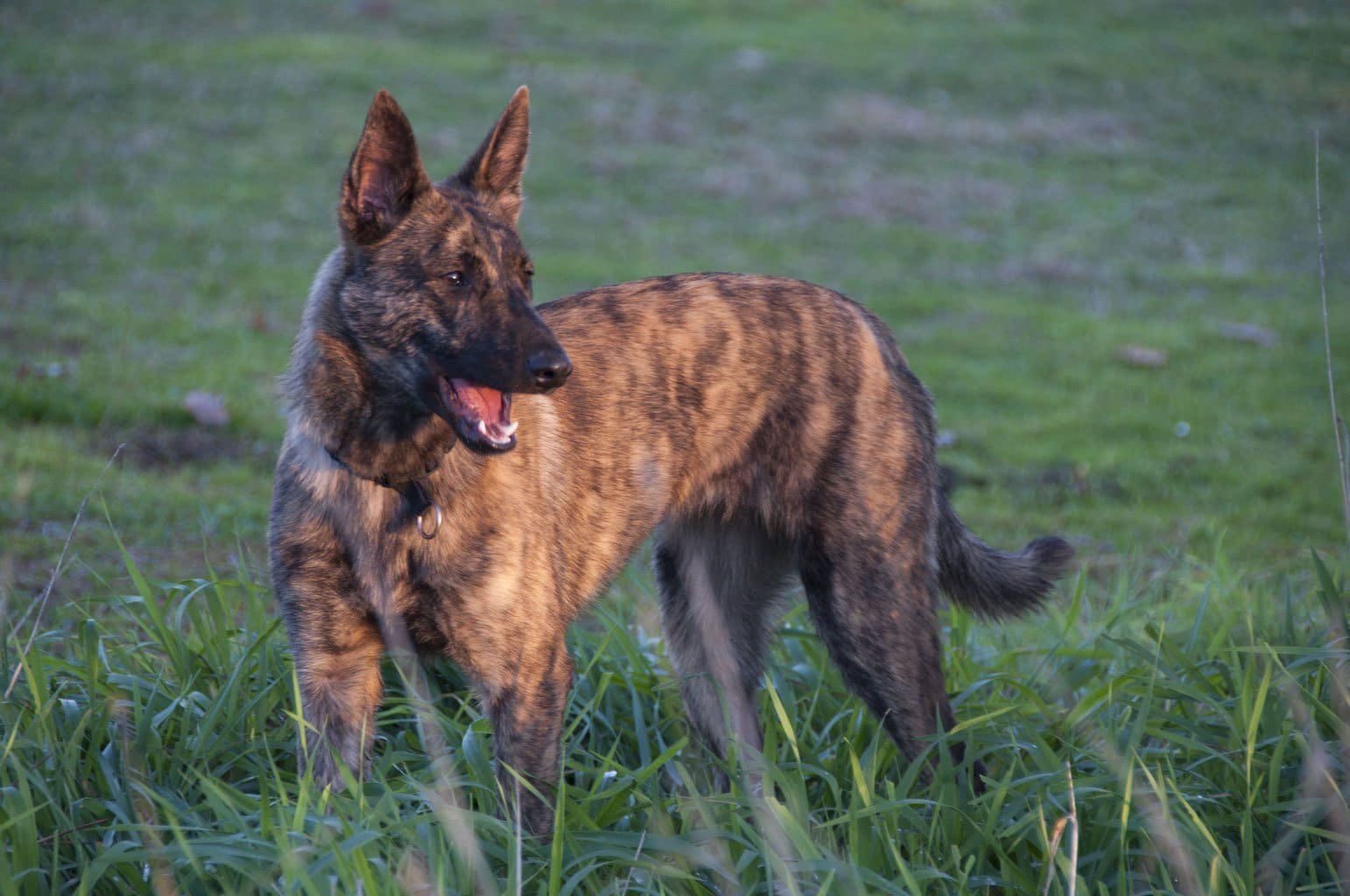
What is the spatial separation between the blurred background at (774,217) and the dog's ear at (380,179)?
4.09ft

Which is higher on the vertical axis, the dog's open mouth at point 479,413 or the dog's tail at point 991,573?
the dog's open mouth at point 479,413

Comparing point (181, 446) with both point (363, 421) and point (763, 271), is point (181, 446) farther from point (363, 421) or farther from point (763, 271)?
point (763, 271)

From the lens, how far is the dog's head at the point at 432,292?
118 inches

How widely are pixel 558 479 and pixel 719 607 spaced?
74 centimetres

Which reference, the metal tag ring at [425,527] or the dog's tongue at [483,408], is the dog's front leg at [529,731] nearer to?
the metal tag ring at [425,527]

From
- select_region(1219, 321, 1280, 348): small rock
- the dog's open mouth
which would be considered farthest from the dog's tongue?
select_region(1219, 321, 1280, 348): small rock

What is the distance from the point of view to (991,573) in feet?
12.5

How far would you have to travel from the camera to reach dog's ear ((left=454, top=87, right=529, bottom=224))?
3.43 metres

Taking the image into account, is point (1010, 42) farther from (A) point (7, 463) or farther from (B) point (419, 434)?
(B) point (419, 434)

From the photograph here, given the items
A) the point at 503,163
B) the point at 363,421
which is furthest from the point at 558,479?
the point at 503,163

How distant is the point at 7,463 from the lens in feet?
19.0

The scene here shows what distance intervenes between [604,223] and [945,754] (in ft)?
30.8

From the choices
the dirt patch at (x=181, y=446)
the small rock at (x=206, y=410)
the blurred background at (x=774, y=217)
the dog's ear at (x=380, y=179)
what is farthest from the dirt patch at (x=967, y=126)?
the dog's ear at (x=380, y=179)

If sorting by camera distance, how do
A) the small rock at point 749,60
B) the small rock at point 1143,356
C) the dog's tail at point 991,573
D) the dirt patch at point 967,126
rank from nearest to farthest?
1. the dog's tail at point 991,573
2. the small rock at point 1143,356
3. the dirt patch at point 967,126
4. the small rock at point 749,60
